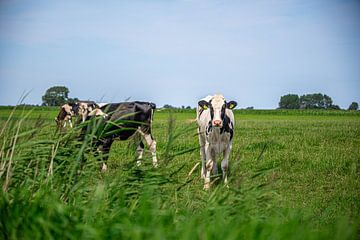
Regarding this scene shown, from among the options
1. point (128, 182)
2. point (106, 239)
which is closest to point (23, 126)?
point (128, 182)

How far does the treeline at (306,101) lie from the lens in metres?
115

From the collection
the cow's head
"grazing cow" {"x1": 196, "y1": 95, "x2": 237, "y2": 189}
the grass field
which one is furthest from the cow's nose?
the grass field

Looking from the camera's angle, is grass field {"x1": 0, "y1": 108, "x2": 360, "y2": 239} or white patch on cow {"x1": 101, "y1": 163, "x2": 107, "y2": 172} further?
white patch on cow {"x1": 101, "y1": 163, "x2": 107, "y2": 172}

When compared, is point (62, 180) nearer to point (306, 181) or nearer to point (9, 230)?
point (9, 230)

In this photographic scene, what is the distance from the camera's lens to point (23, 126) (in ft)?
17.9

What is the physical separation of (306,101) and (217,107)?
4361 inches

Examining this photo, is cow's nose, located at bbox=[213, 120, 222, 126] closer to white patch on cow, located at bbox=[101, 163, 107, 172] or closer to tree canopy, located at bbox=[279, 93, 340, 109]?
white patch on cow, located at bbox=[101, 163, 107, 172]

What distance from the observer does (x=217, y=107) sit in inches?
405

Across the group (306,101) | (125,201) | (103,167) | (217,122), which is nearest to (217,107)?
(217,122)

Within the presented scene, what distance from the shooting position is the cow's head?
9938 mm

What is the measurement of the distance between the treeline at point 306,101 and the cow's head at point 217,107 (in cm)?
10561

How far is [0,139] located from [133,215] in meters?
2.08

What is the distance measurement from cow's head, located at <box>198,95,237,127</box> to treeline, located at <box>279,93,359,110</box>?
10561 centimetres

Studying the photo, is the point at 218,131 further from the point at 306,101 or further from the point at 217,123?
the point at 306,101
